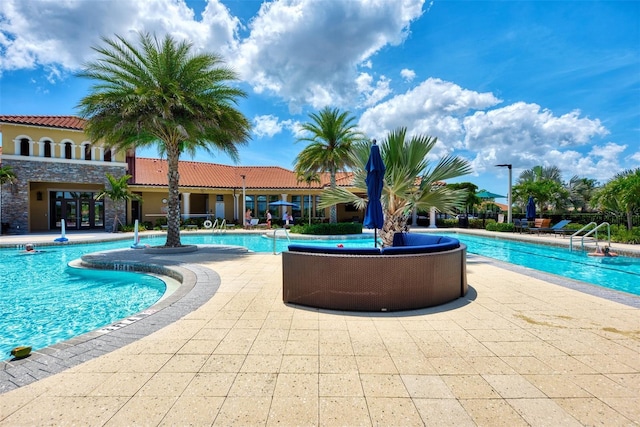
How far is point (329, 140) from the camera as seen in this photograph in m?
20.7

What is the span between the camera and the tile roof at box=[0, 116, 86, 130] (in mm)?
20025

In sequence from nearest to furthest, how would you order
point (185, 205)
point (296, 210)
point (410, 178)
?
point (410, 178) → point (185, 205) → point (296, 210)

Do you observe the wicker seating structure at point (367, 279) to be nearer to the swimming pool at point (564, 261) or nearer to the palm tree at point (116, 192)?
the swimming pool at point (564, 261)

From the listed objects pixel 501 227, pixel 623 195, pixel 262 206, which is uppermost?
pixel 623 195

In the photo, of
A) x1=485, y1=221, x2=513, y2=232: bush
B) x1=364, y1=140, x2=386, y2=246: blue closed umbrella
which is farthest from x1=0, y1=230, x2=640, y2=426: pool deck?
x1=485, y1=221, x2=513, y2=232: bush

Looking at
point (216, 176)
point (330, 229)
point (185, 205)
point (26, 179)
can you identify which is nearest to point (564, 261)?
point (330, 229)

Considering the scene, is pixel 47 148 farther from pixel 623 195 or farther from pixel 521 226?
pixel 623 195

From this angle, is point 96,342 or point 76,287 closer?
point 96,342

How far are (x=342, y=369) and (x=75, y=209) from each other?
27.8 m

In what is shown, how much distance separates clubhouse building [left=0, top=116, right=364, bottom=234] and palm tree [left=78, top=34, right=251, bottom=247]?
4166 mm

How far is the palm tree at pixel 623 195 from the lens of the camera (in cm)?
1597

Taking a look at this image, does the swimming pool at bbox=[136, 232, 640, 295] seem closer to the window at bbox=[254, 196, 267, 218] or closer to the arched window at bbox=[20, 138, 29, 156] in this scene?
the window at bbox=[254, 196, 267, 218]

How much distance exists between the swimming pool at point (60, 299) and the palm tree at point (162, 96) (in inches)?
172

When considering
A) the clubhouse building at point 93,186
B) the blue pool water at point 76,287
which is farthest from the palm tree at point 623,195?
the clubhouse building at point 93,186
